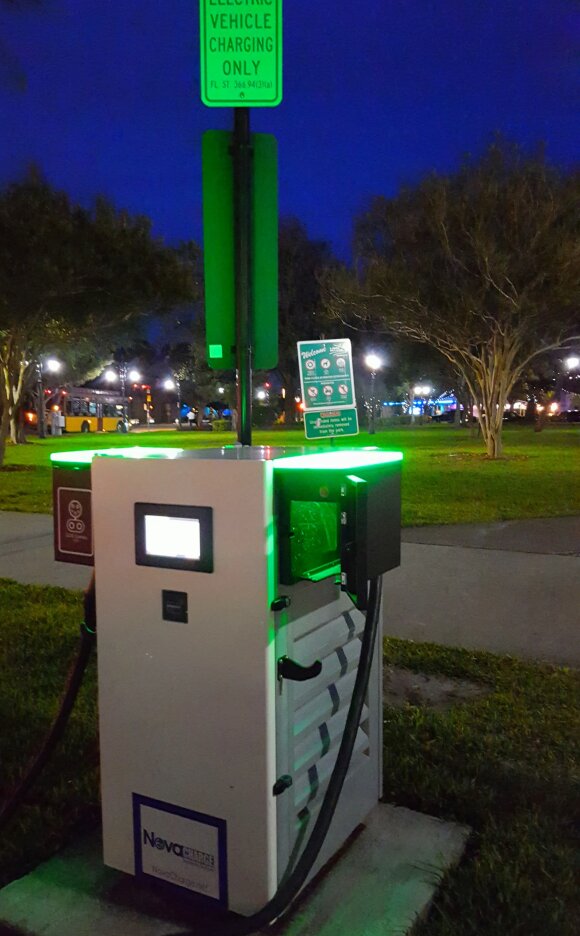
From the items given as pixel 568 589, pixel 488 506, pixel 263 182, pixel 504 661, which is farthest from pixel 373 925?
pixel 488 506

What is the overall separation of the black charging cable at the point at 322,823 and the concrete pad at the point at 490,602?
3040 millimetres

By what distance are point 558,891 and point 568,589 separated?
4.24m

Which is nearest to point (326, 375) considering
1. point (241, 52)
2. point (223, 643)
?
point (241, 52)

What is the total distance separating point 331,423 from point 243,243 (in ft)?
15.5

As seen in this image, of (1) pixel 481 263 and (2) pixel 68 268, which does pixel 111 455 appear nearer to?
(2) pixel 68 268

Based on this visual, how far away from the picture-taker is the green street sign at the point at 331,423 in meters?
8.35

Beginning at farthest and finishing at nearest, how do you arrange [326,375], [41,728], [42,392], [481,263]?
[42,392]
[481,263]
[326,375]
[41,728]

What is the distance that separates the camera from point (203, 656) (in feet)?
7.56

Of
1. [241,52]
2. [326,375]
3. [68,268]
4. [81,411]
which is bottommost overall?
[81,411]

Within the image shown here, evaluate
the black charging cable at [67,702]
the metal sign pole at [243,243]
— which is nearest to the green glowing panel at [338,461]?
the black charging cable at [67,702]

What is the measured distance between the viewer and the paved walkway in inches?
213

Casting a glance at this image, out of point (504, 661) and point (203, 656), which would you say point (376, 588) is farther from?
point (504, 661)

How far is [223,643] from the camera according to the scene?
2262 mm

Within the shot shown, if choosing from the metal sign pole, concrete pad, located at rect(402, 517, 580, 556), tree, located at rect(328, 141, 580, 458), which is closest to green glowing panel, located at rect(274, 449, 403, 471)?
the metal sign pole
